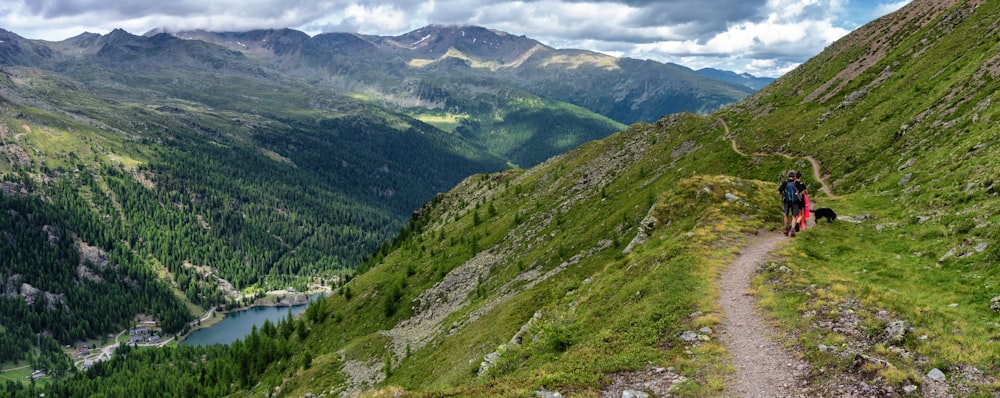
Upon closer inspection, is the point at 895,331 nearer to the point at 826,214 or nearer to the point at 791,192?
the point at 791,192

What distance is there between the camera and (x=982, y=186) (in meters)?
31.6

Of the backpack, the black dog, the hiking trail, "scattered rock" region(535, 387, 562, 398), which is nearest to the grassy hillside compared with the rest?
"scattered rock" region(535, 387, 562, 398)

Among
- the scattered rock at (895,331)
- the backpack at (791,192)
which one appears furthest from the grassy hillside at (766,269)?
the backpack at (791,192)

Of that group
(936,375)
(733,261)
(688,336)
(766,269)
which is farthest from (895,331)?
(733,261)

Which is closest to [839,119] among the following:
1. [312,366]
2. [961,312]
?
[961,312]

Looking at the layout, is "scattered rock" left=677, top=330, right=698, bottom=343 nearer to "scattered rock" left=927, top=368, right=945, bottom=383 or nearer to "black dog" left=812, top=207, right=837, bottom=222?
"scattered rock" left=927, top=368, right=945, bottom=383

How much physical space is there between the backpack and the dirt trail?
8.05 metres

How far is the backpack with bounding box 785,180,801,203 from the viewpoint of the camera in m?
35.9

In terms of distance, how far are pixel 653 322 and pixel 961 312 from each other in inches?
485

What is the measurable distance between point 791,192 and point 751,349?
18.8 metres

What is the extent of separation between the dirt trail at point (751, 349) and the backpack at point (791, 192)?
8053 millimetres

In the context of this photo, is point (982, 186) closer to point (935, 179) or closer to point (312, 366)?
point (935, 179)

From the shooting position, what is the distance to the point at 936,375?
55.9 ft

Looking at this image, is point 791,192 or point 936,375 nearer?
point 936,375
